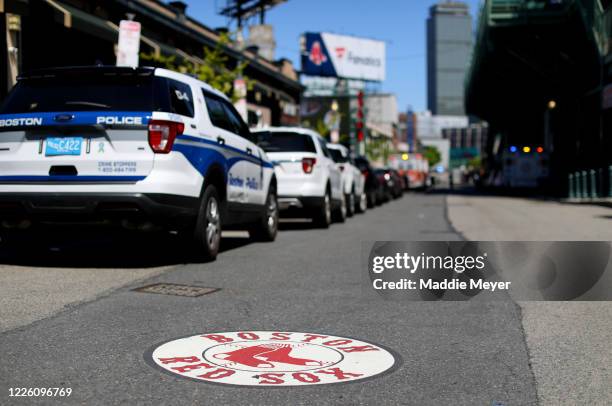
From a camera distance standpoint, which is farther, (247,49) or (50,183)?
(247,49)

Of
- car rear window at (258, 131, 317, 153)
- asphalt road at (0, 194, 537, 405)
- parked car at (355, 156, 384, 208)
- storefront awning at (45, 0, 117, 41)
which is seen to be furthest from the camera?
parked car at (355, 156, 384, 208)

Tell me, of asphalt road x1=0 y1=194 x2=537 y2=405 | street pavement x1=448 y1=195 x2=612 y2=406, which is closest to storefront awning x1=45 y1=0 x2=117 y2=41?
asphalt road x1=0 y1=194 x2=537 y2=405

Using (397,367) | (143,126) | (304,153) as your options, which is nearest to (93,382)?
(397,367)

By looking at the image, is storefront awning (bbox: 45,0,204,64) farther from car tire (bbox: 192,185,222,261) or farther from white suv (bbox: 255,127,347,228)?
car tire (bbox: 192,185,222,261)

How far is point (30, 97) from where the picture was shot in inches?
328

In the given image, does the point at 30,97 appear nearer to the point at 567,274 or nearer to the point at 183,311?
the point at 183,311

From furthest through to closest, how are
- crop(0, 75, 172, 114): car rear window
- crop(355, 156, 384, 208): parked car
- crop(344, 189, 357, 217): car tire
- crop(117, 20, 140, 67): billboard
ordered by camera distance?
crop(355, 156, 384, 208): parked car
crop(344, 189, 357, 217): car tire
crop(117, 20, 140, 67): billboard
crop(0, 75, 172, 114): car rear window

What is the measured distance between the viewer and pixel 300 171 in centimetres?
1453

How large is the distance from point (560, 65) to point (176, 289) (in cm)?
4204

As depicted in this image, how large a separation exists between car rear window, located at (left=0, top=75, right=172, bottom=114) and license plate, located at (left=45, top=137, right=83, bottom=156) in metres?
0.31

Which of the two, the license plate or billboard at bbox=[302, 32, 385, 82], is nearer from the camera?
the license plate

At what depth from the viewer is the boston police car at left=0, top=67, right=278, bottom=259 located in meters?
7.96

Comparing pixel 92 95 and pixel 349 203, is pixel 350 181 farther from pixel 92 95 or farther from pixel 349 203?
pixel 92 95

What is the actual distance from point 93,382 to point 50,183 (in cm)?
440
